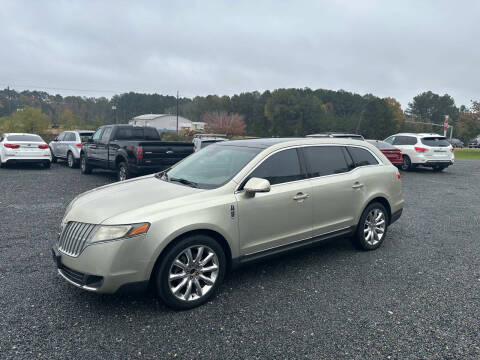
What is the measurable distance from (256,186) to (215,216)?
0.53 meters

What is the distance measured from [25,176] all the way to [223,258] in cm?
1161

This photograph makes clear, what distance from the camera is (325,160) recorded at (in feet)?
16.0

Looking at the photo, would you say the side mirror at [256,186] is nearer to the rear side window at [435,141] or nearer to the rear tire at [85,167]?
the rear tire at [85,167]

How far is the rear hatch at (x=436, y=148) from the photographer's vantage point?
16000 millimetres

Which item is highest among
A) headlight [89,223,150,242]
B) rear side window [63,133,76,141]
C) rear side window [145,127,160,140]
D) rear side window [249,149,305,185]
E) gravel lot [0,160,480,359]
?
rear side window [145,127,160,140]

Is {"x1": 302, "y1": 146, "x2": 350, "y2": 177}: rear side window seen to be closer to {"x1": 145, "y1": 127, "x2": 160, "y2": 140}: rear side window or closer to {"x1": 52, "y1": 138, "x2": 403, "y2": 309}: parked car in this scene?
{"x1": 52, "y1": 138, "x2": 403, "y2": 309}: parked car

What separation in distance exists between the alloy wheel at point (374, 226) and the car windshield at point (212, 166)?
2.13 metres

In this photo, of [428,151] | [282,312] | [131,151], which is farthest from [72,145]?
[428,151]

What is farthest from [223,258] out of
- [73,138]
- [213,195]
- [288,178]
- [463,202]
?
[73,138]

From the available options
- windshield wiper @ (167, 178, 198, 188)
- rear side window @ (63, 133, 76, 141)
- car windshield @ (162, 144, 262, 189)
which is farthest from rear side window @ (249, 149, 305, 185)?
rear side window @ (63, 133, 76, 141)

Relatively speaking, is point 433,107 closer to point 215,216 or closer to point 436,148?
point 436,148

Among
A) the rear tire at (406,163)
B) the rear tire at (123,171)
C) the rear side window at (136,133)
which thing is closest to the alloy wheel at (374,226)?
the rear tire at (123,171)

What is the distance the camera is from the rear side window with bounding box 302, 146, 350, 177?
469 centimetres

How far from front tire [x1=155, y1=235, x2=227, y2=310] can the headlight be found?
1.16 ft
